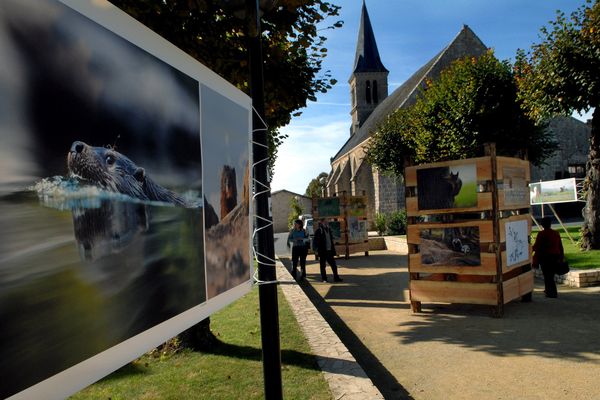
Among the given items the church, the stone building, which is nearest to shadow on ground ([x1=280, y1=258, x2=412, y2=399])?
the stone building

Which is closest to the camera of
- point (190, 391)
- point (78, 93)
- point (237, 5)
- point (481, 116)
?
point (78, 93)

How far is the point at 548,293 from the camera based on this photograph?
326 inches

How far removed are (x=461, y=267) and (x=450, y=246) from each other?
15.5 inches

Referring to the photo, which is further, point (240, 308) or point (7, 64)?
point (240, 308)

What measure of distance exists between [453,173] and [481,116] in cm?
1381

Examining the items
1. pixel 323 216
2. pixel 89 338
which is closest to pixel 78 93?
pixel 89 338

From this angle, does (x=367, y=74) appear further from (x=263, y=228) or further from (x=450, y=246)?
(x=263, y=228)

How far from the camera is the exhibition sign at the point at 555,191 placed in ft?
45.0

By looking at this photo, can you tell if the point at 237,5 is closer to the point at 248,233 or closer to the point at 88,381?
the point at 248,233

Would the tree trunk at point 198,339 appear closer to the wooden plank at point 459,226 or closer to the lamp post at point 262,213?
the lamp post at point 262,213

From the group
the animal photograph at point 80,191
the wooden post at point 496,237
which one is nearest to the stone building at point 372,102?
the wooden post at point 496,237

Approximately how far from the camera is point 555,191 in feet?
47.3

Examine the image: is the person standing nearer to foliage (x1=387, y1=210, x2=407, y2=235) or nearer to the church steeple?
foliage (x1=387, y1=210, x2=407, y2=235)

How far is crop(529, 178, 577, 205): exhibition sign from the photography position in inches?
540
